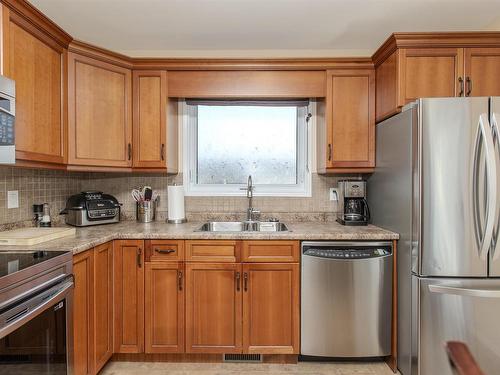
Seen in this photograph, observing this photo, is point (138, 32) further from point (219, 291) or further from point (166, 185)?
point (219, 291)

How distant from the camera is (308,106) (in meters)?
2.88

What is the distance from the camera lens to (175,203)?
2660 millimetres

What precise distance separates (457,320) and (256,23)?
92.7 inches

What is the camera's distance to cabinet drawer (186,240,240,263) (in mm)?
2203

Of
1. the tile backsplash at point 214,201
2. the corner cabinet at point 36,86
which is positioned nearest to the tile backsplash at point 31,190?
the tile backsplash at point 214,201

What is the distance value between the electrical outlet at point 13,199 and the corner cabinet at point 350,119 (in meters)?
2.22

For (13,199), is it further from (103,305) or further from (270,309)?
(270,309)

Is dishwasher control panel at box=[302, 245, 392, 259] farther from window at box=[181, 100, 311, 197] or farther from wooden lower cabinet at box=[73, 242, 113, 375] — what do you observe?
wooden lower cabinet at box=[73, 242, 113, 375]

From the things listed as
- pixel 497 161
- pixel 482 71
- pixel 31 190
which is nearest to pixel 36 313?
pixel 31 190

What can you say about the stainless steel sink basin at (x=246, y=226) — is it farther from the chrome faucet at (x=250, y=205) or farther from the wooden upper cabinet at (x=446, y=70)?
the wooden upper cabinet at (x=446, y=70)

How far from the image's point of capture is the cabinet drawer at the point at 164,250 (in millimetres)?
2207

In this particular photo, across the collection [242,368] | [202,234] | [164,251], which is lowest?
[242,368]

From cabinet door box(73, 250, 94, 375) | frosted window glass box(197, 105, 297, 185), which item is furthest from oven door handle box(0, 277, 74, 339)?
frosted window glass box(197, 105, 297, 185)

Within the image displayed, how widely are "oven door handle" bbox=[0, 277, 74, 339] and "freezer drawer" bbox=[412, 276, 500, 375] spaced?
6.38 feet
